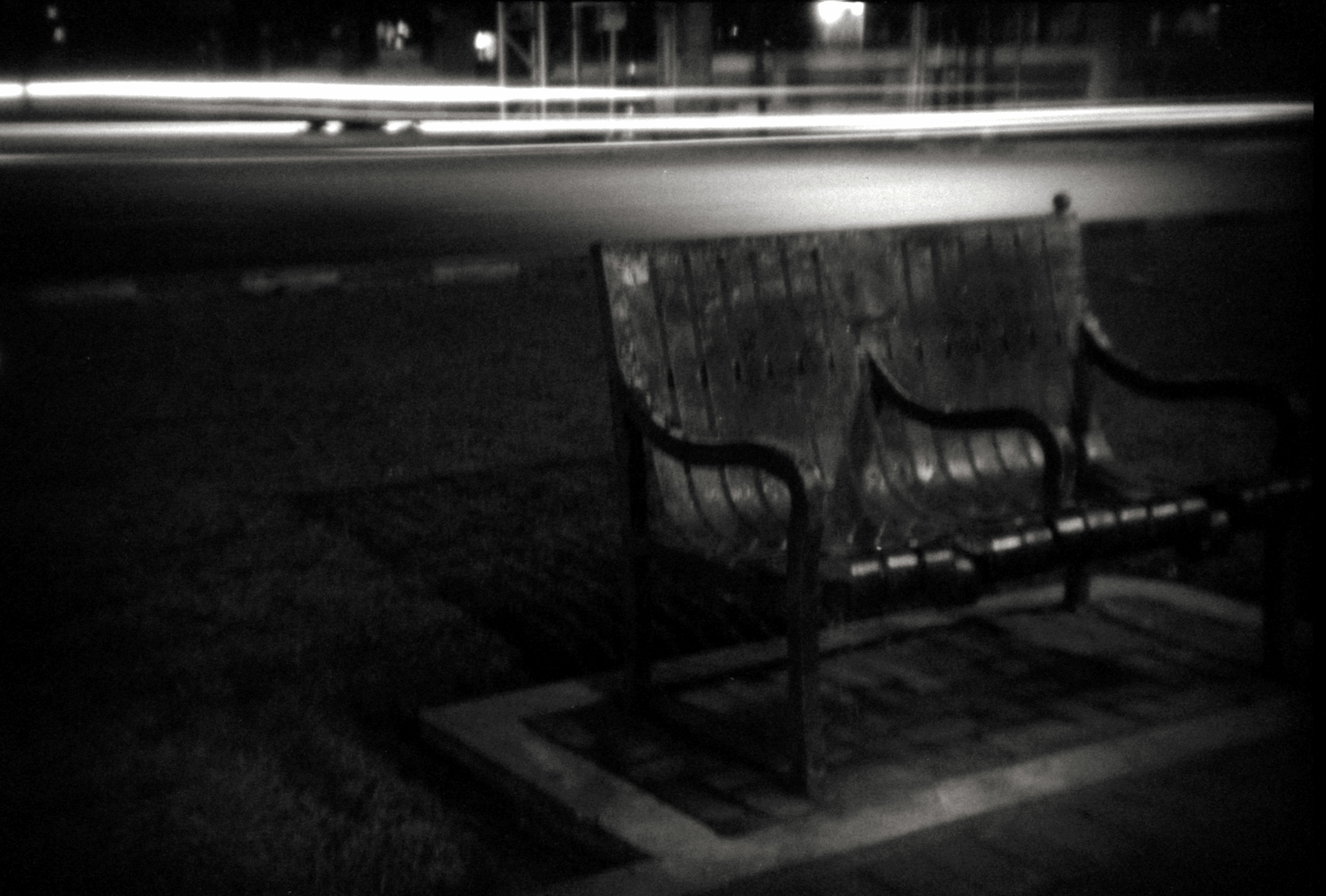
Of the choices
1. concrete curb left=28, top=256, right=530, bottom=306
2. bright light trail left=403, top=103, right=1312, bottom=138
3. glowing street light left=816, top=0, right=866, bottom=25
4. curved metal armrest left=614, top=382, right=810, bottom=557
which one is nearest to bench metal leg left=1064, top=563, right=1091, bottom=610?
curved metal armrest left=614, top=382, right=810, bottom=557

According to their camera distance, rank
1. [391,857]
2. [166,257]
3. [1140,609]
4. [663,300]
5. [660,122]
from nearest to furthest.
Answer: [391,857] < [663,300] < [1140,609] < [166,257] < [660,122]

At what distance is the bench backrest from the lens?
14.4ft

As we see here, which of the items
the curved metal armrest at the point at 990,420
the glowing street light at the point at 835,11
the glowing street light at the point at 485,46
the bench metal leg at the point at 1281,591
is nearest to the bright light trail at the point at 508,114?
the glowing street light at the point at 835,11

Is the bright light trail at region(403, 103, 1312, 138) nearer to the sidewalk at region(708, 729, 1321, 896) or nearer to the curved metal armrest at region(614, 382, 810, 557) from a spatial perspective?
the curved metal armrest at region(614, 382, 810, 557)

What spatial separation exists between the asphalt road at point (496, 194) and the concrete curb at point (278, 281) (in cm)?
32

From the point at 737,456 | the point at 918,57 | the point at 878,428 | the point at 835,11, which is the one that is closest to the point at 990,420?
the point at 878,428

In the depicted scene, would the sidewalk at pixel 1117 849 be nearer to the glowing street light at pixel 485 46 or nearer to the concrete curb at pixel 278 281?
the concrete curb at pixel 278 281

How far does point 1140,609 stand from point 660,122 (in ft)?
80.2

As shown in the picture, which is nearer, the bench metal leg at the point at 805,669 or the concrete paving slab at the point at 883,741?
the concrete paving slab at the point at 883,741

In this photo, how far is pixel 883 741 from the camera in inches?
166

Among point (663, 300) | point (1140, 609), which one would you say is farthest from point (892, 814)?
point (1140, 609)

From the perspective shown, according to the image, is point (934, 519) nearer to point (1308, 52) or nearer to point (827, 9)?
point (1308, 52)

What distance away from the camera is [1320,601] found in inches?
68.4

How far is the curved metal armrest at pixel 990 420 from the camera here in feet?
14.9
